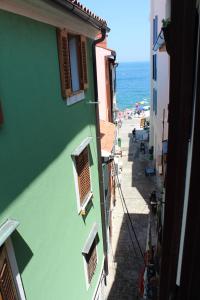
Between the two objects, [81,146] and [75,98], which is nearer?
[75,98]

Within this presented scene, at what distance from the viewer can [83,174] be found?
24.9ft

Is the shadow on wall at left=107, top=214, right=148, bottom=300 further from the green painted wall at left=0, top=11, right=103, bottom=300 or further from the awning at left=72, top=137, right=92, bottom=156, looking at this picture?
the awning at left=72, top=137, right=92, bottom=156

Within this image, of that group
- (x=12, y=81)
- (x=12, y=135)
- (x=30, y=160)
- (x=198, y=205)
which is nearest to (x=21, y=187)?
(x=30, y=160)

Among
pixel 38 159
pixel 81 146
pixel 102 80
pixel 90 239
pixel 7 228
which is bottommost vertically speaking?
pixel 90 239

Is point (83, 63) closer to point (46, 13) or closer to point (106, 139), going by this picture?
point (46, 13)

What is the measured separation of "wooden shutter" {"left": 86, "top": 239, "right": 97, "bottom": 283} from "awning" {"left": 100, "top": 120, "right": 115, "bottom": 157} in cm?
308

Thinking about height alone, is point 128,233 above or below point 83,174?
below

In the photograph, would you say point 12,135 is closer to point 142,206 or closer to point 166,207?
point 166,207

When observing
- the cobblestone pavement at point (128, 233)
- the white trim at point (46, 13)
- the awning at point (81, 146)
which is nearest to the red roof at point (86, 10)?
the white trim at point (46, 13)

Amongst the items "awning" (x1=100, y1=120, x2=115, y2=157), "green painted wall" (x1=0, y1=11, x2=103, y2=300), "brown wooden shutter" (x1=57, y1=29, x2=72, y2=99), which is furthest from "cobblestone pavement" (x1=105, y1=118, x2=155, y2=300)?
"brown wooden shutter" (x1=57, y1=29, x2=72, y2=99)

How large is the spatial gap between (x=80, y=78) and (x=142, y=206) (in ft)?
40.0

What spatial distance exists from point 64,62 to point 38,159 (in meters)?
2.33

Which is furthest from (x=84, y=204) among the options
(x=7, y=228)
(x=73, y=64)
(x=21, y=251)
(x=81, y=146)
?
(x=7, y=228)

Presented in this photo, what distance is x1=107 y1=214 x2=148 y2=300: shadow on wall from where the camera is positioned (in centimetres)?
1110
